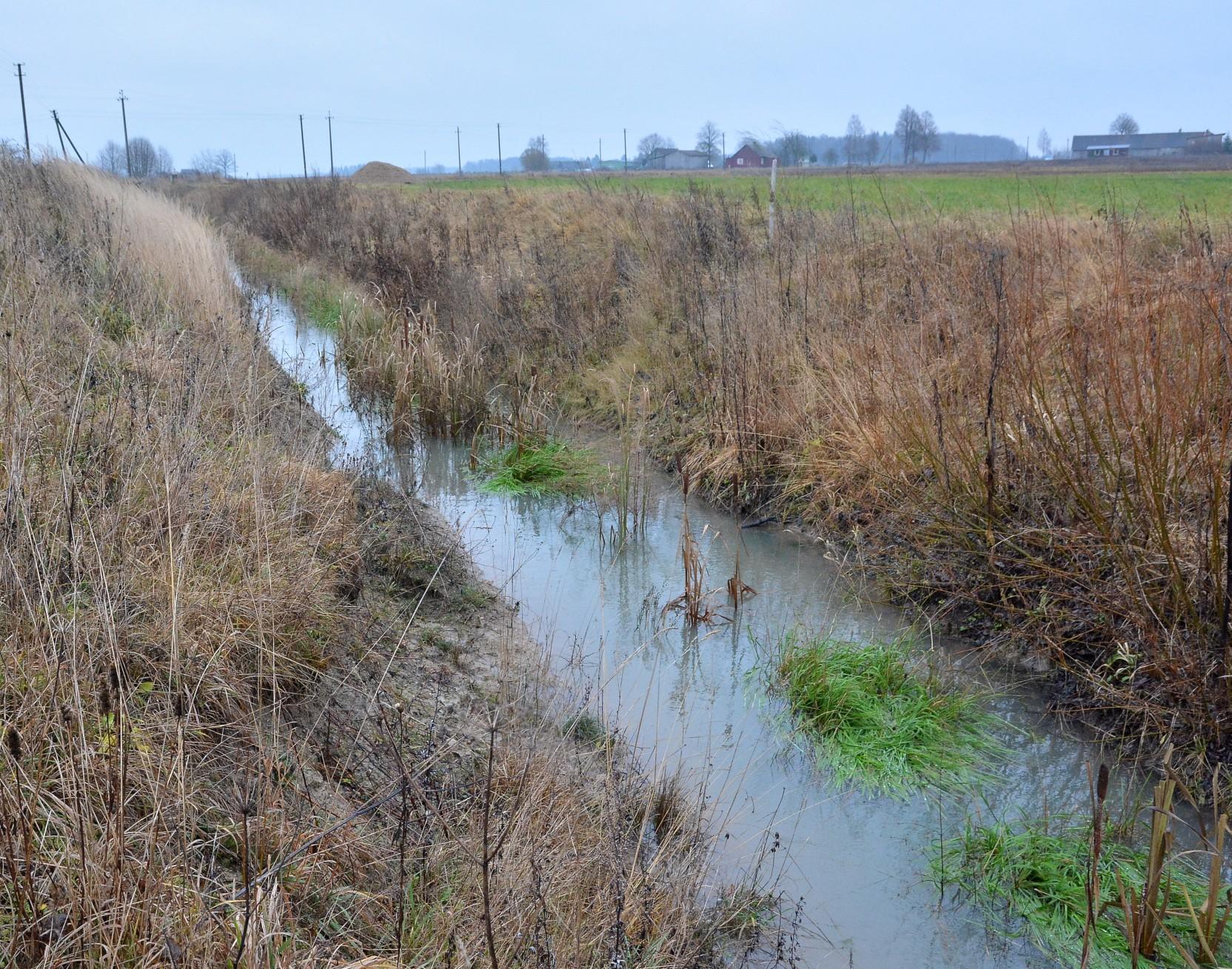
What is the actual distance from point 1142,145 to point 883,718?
5944cm

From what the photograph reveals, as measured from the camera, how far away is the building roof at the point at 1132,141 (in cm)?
4903

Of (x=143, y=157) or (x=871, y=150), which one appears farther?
(x=143, y=157)

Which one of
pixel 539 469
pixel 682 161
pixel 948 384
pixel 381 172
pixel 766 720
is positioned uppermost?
pixel 682 161

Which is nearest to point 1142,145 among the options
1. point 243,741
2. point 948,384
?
point 948,384

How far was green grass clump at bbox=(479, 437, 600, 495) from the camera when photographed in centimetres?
688

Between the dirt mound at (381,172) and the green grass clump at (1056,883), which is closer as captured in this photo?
the green grass clump at (1056,883)

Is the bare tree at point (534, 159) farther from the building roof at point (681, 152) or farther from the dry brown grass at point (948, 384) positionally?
the dry brown grass at point (948, 384)

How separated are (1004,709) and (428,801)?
268 centimetres

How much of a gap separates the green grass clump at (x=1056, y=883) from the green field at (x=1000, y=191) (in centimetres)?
722

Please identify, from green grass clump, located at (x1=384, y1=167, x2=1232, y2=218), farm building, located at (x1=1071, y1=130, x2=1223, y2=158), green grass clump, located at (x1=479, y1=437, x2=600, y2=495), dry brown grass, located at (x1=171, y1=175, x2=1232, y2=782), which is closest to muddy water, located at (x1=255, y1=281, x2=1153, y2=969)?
green grass clump, located at (x1=479, y1=437, x2=600, y2=495)

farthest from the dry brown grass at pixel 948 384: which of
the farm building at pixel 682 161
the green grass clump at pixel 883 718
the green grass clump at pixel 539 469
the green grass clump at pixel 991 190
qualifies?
the farm building at pixel 682 161

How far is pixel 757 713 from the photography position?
159 inches

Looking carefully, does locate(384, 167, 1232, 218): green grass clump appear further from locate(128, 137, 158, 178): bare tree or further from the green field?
locate(128, 137, 158, 178): bare tree

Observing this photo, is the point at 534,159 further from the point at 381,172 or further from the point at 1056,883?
the point at 1056,883
